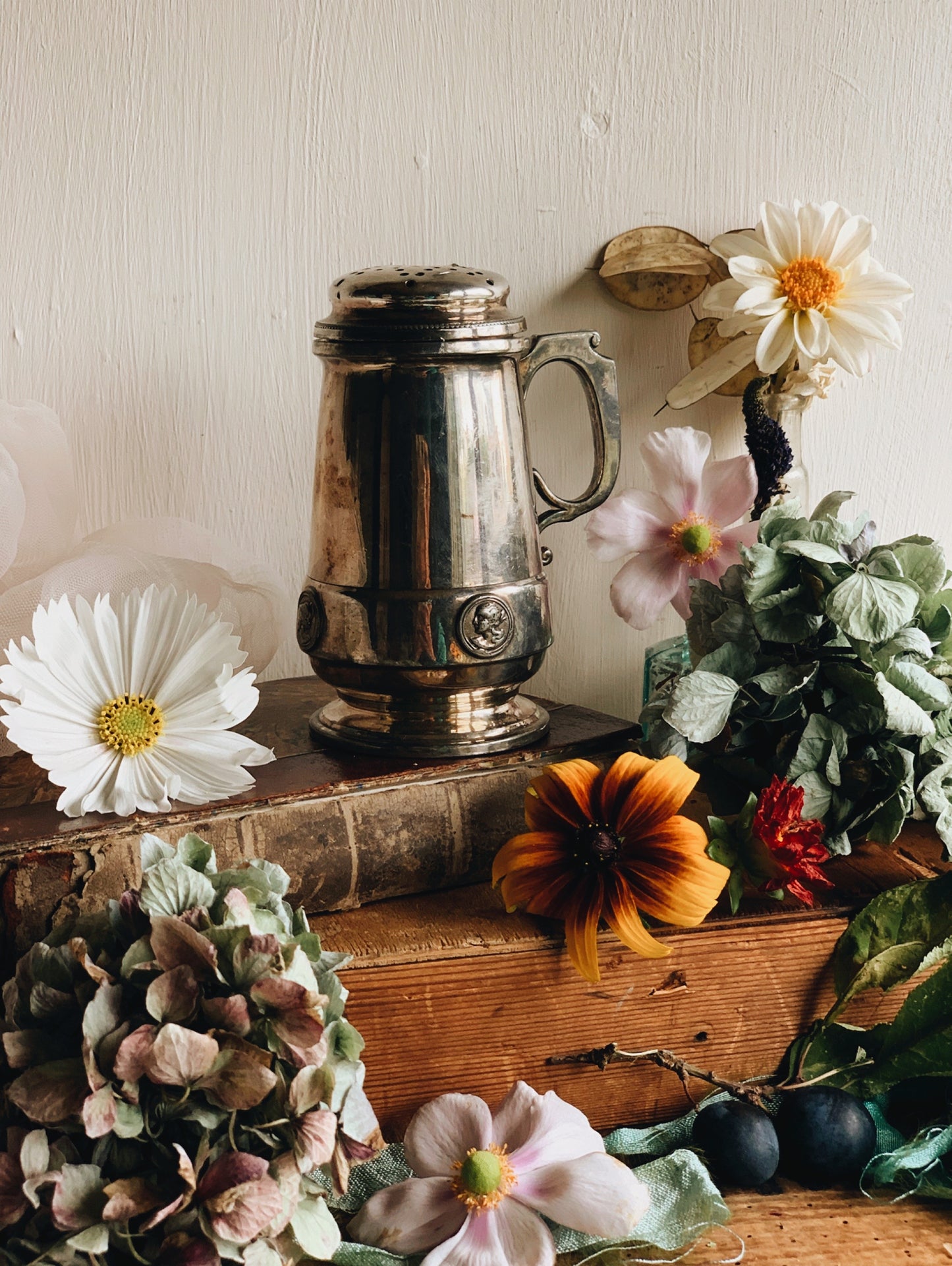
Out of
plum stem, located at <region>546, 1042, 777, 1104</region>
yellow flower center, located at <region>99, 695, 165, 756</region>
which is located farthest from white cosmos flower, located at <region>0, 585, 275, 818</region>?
plum stem, located at <region>546, 1042, 777, 1104</region>

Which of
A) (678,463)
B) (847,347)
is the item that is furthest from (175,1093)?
(847,347)

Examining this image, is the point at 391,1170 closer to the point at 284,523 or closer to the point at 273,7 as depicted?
the point at 284,523

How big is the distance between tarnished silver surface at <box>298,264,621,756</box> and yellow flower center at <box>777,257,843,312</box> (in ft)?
0.48

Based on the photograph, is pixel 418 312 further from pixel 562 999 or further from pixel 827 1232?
pixel 827 1232

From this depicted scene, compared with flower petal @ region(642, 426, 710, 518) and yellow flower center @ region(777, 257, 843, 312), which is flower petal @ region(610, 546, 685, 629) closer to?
flower petal @ region(642, 426, 710, 518)

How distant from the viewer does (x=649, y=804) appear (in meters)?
0.55

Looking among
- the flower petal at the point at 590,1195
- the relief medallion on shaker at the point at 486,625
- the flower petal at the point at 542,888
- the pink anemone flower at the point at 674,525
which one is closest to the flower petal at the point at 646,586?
the pink anemone flower at the point at 674,525

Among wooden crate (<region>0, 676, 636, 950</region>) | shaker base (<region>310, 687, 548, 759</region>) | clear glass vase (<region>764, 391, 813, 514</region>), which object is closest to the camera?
wooden crate (<region>0, 676, 636, 950</region>)

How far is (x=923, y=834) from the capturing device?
689 mm

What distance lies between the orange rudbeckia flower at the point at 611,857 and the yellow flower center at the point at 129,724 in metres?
0.18

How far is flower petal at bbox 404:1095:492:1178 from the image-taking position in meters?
0.51

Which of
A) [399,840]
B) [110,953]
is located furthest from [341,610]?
[110,953]

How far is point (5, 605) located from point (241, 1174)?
37cm

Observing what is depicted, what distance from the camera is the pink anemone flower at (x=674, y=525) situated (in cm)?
71
